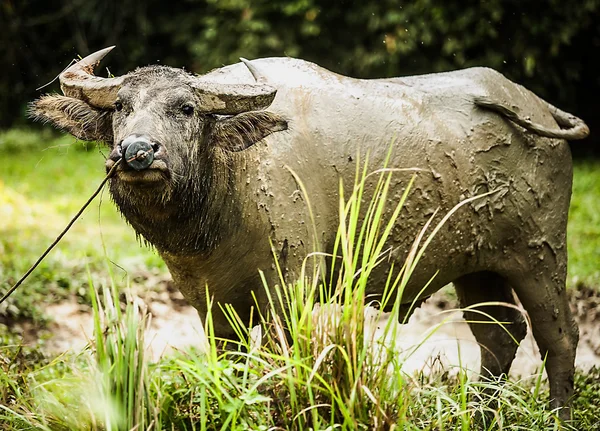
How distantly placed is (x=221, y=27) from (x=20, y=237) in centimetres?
524

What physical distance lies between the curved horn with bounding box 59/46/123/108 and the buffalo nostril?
51cm

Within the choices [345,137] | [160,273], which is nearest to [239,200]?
[345,137]

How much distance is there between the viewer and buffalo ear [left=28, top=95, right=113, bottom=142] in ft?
13.0

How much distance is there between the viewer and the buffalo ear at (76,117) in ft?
13.0

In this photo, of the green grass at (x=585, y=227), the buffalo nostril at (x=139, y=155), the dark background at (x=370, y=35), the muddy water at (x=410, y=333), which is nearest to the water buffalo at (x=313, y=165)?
the buffalo nostril at (x=139, y=155)

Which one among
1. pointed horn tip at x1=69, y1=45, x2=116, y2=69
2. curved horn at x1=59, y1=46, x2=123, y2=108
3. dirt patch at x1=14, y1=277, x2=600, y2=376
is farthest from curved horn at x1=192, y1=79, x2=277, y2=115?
dirt patch at x1=14, y1=277, x2=600, y2=376

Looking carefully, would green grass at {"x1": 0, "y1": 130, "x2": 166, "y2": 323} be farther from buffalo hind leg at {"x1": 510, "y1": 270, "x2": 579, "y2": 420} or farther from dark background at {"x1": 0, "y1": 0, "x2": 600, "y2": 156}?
buffalo hind leg at {"x1": 510, "y1": 270, "x2": 579, "y2": 420}

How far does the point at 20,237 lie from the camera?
29.6ft

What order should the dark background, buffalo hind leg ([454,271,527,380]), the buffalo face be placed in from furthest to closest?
the dark background
buffalo hind leg ([454,271,527,380])
the buffalo face

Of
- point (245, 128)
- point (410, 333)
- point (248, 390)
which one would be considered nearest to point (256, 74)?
point (245, 128)

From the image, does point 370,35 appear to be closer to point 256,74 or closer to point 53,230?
point 53,230

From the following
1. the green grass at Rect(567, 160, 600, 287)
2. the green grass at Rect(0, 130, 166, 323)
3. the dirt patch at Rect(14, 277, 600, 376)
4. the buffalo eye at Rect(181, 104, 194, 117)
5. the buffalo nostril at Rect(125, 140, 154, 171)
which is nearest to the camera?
the buffalo nostril at Rect(125, 140, 154, 171)

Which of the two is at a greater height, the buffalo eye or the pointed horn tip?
the pointed horn tip

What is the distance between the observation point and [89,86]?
3.88 m
